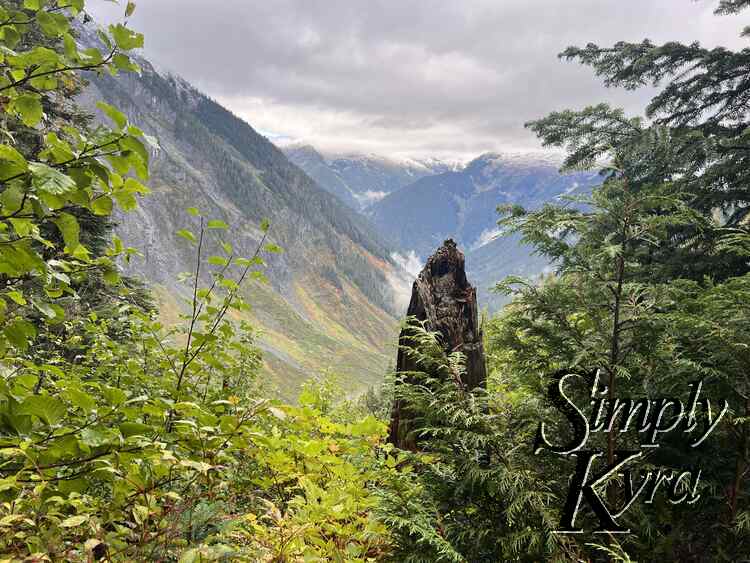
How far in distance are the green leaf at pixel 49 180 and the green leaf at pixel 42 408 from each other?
0.65 m

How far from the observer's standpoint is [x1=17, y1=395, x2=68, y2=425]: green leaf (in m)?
1.42

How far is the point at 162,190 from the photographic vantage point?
188125 millimetres

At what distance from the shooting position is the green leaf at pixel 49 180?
1.25 m

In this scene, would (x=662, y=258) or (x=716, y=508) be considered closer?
(x=716, y=508)

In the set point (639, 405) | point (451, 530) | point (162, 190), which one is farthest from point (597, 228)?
point (162, 190)

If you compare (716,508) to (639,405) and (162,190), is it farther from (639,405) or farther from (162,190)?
(162,190)

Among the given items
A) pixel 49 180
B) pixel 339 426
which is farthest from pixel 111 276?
pixel 339 426

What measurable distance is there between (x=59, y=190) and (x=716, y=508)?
12.5ft

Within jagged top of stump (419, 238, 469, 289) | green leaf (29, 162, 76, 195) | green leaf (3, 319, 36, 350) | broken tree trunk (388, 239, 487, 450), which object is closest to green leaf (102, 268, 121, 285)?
green leaf (3, 319, 36, 350)

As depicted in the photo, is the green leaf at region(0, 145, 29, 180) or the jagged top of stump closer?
the green leaf at region(0, 145, 29, 180)

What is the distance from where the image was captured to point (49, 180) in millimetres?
1278

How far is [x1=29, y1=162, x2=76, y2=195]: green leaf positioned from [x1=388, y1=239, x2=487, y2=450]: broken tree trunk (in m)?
3.87

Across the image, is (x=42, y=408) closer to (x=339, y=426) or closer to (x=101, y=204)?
(x=101, y=204)

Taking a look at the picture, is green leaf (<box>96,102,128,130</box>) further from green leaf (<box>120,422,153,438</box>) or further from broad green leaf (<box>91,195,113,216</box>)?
green leaf (<box>120,422,153,438</box>)
